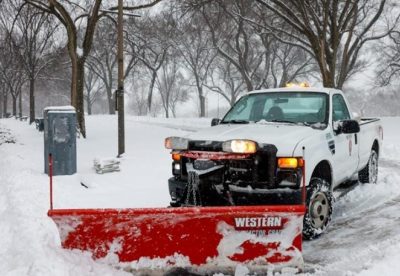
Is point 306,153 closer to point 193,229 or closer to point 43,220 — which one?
point 193,229

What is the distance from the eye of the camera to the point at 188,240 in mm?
4160

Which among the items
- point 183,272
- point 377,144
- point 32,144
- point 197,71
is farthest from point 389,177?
point 197,71

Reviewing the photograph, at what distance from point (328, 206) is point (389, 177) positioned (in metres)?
3.78

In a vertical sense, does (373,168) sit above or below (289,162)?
below

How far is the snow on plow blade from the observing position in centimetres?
411

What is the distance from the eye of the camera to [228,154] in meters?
4.81

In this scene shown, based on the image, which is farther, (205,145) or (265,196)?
(205,145)

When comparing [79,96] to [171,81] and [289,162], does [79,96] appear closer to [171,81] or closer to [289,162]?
[289,162]

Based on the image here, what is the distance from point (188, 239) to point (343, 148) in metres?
2.84

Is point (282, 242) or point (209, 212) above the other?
point (209, 212)

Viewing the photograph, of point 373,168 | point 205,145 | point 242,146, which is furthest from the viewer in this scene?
point 373,168

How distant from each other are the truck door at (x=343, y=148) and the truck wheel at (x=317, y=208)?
1.89 feet

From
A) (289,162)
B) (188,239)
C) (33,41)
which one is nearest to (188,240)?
(188,239)

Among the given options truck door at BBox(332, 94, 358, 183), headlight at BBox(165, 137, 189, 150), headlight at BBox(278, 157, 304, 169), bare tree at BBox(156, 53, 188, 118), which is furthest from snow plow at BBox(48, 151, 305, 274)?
bare tree at BBox(156, 53, 188, 118)
